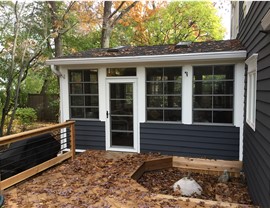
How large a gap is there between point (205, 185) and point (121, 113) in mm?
2382

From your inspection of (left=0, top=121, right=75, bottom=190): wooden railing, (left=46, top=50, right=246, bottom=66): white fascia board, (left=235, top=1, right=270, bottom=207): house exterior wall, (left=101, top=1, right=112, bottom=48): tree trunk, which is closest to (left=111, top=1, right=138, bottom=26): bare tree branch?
(left=101, top=1, right=112, bottom=48): tree trunk

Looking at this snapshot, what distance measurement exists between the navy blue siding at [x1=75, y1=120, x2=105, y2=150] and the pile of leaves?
1508 mm

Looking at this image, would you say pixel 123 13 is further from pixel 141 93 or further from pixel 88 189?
pixel 88 189

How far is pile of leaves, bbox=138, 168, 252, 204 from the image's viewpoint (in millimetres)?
3723

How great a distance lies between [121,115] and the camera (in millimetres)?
5555

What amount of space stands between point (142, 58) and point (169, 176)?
2428 mm

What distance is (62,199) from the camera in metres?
3.22

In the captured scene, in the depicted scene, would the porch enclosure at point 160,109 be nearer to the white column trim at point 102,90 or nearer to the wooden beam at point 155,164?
the white column trim at point 102,90

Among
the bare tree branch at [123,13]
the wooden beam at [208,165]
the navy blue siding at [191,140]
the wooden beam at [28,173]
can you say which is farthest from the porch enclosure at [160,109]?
the bare tree branch at [123,13]

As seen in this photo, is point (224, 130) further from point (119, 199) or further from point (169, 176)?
point (119, 199)

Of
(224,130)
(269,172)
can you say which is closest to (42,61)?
(224,130)

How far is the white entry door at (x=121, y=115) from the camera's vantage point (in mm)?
5418

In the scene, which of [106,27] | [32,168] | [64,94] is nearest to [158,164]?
[32,168]

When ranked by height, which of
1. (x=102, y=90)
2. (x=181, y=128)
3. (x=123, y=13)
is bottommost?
(x=181, y=128)
